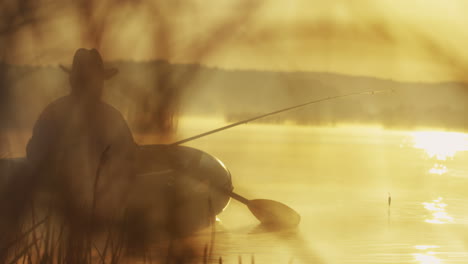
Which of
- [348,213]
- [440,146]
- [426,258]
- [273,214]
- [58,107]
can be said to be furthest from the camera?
[440,146]

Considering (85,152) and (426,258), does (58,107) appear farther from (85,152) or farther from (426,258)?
(426,258)

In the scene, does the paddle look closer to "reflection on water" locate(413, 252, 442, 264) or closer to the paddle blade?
the paddle blade

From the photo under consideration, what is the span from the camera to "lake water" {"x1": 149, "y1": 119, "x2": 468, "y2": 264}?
258 inches

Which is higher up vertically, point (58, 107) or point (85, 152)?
point (58, 107)

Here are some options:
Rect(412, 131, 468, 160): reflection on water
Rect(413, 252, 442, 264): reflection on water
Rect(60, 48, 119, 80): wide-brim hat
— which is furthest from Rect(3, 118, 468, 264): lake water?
Rect(412, 131, 468, 160): reflection on water

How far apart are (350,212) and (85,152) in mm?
4900

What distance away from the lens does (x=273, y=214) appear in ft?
26.6

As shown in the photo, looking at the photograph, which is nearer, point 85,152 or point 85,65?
point 85,152

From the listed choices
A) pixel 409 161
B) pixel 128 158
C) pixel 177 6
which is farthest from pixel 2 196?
pixel 409 161

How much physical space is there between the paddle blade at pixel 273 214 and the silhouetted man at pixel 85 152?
2447 mm

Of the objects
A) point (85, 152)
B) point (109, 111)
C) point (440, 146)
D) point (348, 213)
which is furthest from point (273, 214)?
point (440, 146)

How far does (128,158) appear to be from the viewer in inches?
225

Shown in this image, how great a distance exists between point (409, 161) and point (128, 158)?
14.0 m

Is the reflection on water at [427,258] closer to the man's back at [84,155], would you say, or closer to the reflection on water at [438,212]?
the reflection on water at [438,212]
